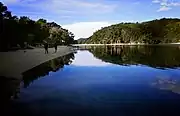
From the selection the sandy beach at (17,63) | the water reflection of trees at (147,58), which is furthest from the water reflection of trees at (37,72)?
the water reflection of trees at (147,58)

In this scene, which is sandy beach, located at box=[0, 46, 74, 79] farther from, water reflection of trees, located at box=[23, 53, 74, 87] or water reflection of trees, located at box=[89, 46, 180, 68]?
water reflection of trees, located at box=[89, 46, 180, 68]

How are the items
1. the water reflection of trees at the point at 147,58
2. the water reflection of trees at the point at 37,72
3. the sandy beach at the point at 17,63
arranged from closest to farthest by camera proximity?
the water reflection of trees at the point at 37,72 < the sandy beach at the point at 17,63 < the water reflection of trees at the point at 147,58

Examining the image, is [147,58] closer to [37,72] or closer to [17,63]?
[17,63]

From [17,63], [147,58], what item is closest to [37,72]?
[17,63]

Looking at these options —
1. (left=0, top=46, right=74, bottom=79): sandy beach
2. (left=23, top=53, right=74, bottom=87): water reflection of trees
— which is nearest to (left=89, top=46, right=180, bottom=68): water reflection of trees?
(left=23, top=53, right=74, bottom=87): water reflection of trees

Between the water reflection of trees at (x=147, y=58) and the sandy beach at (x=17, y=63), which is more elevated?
the sandy beach at (x=17, y=63)

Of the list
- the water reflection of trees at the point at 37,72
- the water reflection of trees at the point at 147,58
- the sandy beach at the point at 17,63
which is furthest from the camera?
the water reflection of trees at the point at 147,58

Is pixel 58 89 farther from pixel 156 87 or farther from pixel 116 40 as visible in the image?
pixel 116 40

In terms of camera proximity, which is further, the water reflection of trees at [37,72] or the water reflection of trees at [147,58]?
the water reflection of trees at [147,58]

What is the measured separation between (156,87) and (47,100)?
19.3ft

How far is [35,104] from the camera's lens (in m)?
10.1

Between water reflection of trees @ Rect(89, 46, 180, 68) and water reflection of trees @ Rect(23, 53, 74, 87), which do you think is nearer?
water reflection of trees @ Rect(23, 53, 74, 87)

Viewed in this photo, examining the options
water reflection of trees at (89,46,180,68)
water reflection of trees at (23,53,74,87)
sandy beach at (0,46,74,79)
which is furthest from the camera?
water reflection of trees at (89,46,180,68)

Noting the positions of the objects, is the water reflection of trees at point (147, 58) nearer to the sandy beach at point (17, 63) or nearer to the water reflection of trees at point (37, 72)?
the water reflection of trees at point (37, 72)
